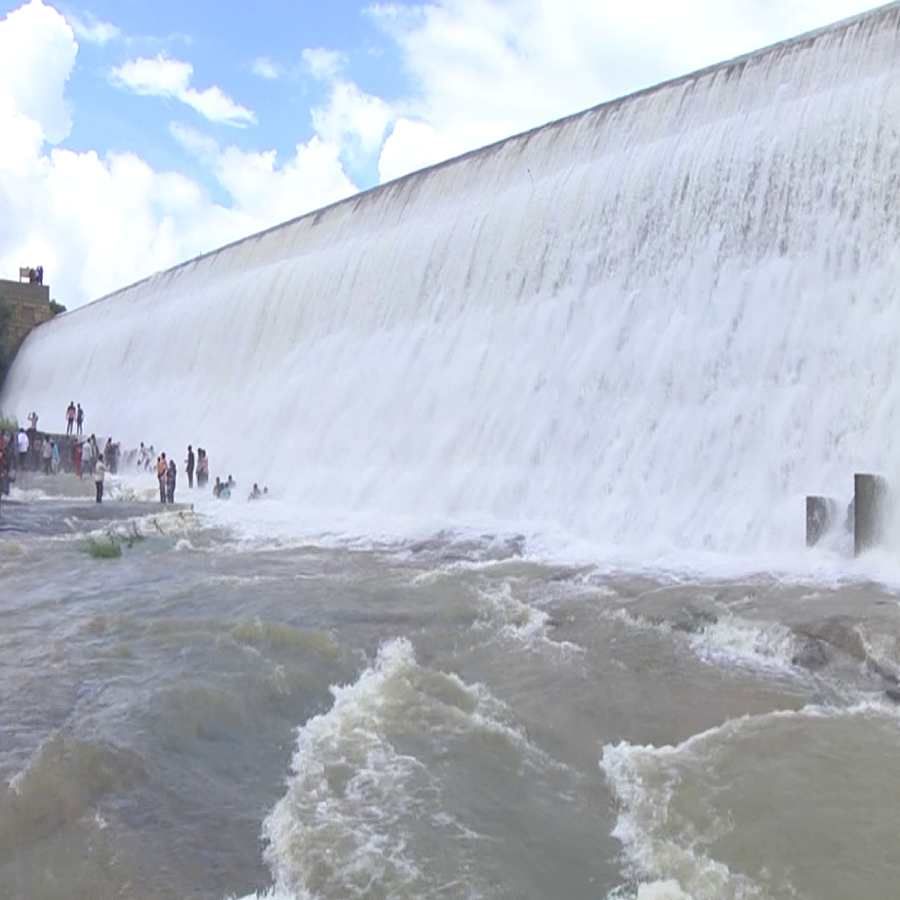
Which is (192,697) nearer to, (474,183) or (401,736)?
(401,736)

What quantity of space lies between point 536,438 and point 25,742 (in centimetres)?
1098

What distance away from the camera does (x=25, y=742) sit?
5.80 meters

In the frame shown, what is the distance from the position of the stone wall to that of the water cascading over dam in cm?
3135

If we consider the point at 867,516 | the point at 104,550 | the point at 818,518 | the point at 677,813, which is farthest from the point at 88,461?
the point at 677,813

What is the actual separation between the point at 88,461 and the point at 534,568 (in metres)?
23.0

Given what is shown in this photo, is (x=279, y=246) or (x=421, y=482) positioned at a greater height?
(x=279, y=246)

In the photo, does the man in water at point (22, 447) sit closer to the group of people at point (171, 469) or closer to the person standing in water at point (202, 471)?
the group of people at point (171, 469)

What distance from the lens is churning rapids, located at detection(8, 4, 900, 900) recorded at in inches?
195

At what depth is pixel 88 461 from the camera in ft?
102

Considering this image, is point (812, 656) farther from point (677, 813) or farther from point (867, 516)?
point (867, 516)

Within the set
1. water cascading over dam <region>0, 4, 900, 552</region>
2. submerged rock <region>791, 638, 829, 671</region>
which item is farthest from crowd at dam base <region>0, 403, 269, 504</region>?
submerged rock <region>791, 638, 829, 671</region>

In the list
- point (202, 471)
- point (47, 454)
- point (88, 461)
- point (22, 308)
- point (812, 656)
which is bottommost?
point (812, 656)

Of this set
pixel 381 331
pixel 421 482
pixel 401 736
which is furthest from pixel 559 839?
pixel 381 331

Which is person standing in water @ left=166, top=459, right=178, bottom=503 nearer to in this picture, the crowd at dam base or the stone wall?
the crowd at dam base
